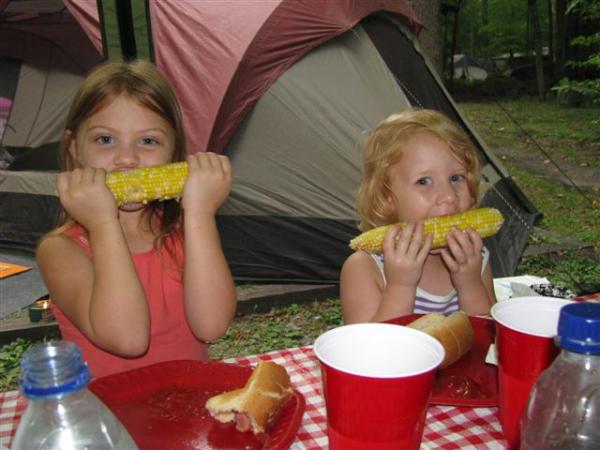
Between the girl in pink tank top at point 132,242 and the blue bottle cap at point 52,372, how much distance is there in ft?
2.53

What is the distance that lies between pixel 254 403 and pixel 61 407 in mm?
432

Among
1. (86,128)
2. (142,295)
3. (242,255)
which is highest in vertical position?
(86,128)

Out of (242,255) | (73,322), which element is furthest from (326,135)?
(73,322)

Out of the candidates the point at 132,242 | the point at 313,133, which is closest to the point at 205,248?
the point at 132,242

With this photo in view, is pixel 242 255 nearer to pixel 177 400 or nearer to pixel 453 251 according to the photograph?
pixel 453 251

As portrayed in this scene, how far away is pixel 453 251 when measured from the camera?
1.79m

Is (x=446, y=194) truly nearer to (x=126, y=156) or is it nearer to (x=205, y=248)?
(x=205, y=248)

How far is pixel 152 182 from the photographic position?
1643 millimetres

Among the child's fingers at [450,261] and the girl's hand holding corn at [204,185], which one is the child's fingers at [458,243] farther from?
the girl's hand holding corn at [204,185]

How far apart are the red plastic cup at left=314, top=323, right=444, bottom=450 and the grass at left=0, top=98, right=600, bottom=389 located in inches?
108

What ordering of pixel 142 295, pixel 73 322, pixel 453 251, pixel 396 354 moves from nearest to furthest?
pixel 396 354 < pixel 142 295 < pixel 73 322 < pixel 453 251

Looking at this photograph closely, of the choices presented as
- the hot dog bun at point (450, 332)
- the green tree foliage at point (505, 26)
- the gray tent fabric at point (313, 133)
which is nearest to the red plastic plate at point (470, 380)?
the hot dog bun at point (450, 332)

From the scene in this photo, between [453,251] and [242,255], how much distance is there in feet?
9.33

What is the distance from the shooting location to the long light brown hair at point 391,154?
201 cm
